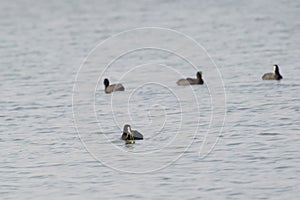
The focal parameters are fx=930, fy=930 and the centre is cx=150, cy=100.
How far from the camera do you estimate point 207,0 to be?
77062 millimetres

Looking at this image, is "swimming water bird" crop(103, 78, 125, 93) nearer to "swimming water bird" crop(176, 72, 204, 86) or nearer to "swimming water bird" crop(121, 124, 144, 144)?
"swimming water bird" crop(176, 72, 204, 86)

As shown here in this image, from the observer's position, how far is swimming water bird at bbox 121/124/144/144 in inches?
874

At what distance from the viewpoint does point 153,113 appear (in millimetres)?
25828

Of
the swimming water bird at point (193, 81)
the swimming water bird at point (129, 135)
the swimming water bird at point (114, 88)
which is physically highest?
the swimming water bird at point (193, 81)

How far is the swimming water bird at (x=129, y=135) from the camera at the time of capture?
22203mm

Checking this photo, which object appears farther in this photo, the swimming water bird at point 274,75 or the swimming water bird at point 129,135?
the swimming water bird at point 274,75

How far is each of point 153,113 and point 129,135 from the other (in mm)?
3702

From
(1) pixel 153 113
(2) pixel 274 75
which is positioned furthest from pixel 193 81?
(1) pixel 153 113

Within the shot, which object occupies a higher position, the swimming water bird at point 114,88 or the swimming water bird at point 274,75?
the swimming water bird at point 274,75

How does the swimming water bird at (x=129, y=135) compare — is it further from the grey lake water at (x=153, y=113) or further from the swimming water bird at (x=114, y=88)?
the swimming water bird at (x=114, y=88)

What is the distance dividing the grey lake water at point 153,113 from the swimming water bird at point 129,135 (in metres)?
0.16

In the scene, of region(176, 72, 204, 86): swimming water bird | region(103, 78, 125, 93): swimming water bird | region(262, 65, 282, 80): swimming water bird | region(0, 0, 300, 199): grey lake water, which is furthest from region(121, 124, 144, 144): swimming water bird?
region(262, 65, 282, 80): swimming water bird

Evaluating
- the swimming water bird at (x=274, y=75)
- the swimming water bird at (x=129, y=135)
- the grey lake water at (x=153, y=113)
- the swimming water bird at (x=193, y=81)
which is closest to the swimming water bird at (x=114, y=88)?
the grey lake water at (x=153, y=113)

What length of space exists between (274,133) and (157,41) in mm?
23893
